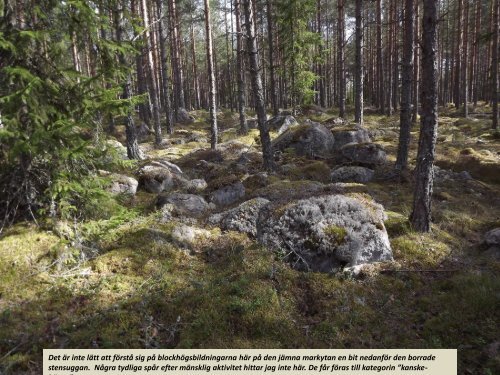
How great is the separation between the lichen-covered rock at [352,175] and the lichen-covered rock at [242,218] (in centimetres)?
480

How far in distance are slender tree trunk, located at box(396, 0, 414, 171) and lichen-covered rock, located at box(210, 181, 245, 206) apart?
6.50m

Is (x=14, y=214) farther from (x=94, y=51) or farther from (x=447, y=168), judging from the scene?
(x=447, y=168)

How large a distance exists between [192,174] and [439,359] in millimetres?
11677

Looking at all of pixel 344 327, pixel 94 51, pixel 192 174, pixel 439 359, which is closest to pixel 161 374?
pixel 344 327

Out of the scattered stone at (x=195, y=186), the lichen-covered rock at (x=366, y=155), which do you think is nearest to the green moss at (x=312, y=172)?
the lichen-covered rock at (x=366, y=155)

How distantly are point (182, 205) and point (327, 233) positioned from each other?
4371 mm

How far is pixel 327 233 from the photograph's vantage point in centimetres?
754

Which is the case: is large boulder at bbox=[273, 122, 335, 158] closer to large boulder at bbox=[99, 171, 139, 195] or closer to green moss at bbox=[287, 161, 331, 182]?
green moss at bbox=[287, 161, 331, 182]

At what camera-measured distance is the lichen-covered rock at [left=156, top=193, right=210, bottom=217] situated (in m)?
9.59

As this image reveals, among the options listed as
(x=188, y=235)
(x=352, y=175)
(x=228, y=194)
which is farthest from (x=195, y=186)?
(x=352, y=175)

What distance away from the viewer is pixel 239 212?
9.16 m

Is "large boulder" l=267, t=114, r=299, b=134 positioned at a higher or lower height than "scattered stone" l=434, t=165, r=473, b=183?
higher

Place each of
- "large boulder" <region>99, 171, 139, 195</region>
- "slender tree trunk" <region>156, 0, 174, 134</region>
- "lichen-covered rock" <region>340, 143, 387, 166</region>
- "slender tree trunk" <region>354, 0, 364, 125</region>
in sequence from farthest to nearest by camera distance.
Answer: "slender tree trunk" <region>156, 0, 174, 134</region> → "slender tree trunk" <region>354, 0, 364, 125</region> → "lichen-covered rock" <region>340, 143, 387, 166</region> → "large boulder" <region>99, 171, 139, 195</region>

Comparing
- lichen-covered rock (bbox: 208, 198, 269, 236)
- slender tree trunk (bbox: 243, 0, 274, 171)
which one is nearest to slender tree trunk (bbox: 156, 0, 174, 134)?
slender tree trunk (bbox: 243, 0, 274, 171)
